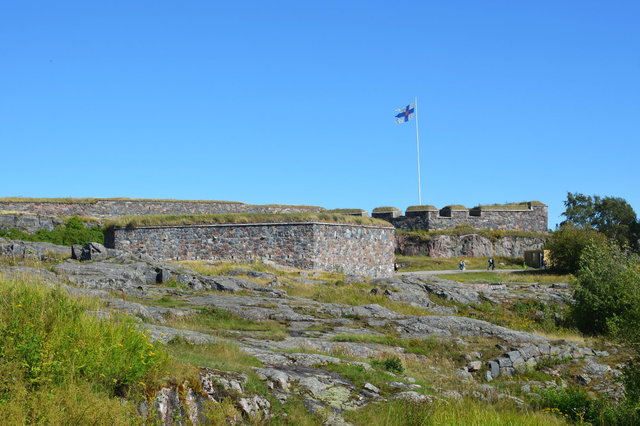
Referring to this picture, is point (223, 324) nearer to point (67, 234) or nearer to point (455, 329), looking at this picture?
point (455, 329)

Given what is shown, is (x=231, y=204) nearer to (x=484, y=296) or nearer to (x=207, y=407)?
(x=484, y=296)

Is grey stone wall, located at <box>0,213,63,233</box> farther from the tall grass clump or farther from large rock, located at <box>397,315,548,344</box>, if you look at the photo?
the tall grass clump

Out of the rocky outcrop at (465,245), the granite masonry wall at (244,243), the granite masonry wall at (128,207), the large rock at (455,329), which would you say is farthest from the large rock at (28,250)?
the rocky outcrop at (465,245)

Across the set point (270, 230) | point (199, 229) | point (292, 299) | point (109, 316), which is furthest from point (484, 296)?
point (109, 316)

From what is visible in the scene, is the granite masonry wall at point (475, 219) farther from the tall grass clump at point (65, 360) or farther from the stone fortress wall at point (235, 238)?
the tall grass clump at point (65, 360)

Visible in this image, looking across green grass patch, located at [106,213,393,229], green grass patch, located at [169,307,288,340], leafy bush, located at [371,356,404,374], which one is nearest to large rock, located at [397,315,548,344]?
green grass patch, located at [169,307,288,340]

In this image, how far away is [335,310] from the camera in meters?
19.3

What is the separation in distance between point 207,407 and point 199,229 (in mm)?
29218

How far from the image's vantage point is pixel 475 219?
181 ft

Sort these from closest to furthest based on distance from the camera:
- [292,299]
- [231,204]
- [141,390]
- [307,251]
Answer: [141,390] → [292,299] → [307,251] → [231,204]

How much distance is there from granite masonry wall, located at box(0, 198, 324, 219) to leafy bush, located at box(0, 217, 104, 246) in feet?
10.4

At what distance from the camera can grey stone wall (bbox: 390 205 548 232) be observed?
54.2m

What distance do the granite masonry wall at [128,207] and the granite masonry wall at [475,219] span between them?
33.7ft

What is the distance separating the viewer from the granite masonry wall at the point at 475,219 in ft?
178
